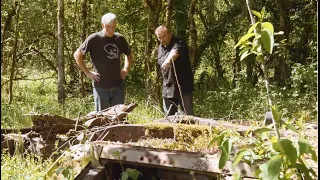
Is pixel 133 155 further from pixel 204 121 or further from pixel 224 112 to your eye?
pixel 224 112

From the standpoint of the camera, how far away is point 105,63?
21.9ft

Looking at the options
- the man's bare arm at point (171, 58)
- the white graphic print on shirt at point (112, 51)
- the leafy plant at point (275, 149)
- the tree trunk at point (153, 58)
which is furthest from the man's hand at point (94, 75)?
the leafy plant at point (275, 149)

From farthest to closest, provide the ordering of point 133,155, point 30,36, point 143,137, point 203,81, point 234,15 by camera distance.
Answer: point 203,81
point 30,36
point 234,15
point 143,137
point 133,155

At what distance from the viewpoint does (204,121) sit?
477cm

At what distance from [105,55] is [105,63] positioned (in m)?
0.12

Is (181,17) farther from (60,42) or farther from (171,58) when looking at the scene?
(171,58)

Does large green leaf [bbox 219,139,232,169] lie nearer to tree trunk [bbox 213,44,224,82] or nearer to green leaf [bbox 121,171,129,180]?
green leaf [bbox 121,171,129,180]

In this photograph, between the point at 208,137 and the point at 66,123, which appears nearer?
the point at 208,137

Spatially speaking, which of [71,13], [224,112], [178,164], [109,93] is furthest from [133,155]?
[71,13]

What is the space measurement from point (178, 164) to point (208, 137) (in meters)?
1.10

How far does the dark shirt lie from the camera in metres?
6.91

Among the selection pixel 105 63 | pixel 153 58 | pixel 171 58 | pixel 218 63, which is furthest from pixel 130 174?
pixel 218 63

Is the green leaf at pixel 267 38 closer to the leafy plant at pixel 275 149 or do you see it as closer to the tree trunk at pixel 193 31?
the leafy plant at pixel 275 149

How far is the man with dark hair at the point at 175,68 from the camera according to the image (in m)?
6.88
